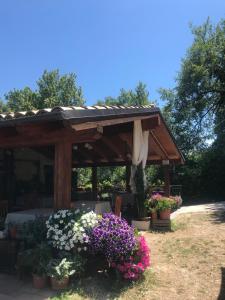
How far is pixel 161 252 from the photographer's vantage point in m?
7.11

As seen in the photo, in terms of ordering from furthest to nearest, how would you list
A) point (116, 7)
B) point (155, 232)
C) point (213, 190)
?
point (213, 190)
point (116, 7)
point (155, 232)

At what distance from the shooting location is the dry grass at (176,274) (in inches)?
192

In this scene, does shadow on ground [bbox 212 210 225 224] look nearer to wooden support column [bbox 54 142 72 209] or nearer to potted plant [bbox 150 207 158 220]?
potted plant [bbox 150 207 158 220]

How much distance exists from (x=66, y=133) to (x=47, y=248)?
186 centimetres

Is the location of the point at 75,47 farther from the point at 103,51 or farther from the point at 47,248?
the point at 47,248

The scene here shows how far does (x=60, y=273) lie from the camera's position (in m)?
4.83

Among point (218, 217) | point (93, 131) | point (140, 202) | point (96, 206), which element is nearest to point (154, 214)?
point (140, 202)

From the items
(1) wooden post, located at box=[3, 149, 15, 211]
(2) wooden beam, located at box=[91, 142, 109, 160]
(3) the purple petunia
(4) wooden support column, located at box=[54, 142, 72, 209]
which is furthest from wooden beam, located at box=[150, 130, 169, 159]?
(3) the purple petunia

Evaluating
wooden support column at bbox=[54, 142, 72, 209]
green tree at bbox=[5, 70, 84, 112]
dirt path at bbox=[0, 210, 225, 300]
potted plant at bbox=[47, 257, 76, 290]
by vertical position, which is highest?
green tree at bbox=[5, 70, 84, 112]

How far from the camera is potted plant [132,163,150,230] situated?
923 cm

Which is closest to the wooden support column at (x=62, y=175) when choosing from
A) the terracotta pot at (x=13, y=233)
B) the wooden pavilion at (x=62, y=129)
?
the wooden pavilion at (x=62, y=129)

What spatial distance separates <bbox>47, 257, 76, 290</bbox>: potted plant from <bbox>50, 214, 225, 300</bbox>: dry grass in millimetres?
184

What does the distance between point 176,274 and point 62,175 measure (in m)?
2.55

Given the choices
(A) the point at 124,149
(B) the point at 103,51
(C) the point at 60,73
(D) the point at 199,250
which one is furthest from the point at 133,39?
(C) the point at 60,73
